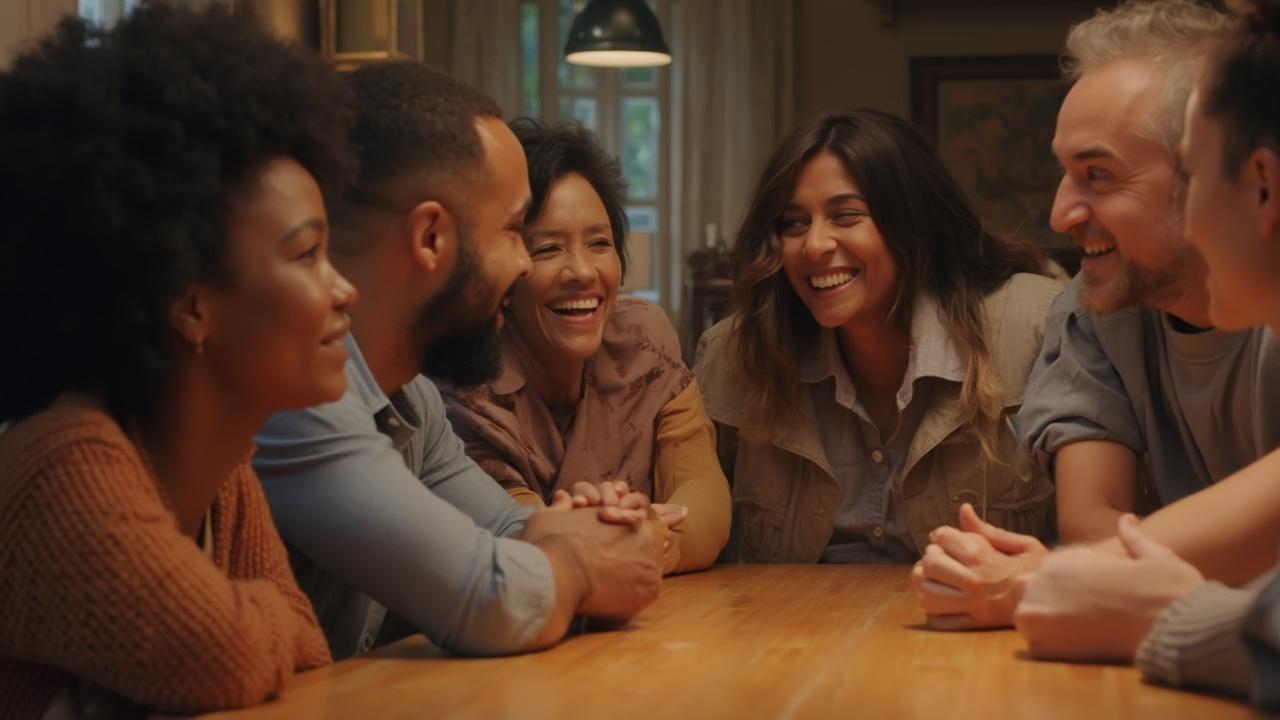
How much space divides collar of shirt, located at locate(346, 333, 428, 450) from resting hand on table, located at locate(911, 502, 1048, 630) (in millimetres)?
714

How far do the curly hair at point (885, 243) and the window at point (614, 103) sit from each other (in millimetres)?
5442

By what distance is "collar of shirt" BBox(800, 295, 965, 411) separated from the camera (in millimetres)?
2867

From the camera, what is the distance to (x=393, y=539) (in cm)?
171

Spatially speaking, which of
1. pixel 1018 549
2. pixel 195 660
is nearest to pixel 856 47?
pixel 1018 549

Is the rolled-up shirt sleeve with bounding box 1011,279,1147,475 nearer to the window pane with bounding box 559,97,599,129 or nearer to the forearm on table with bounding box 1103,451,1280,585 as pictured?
the forearm on table with bounding box 1103,451,1280,585

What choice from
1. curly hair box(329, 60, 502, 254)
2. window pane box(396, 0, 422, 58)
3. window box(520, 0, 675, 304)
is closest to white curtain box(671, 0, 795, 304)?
window box(520, 0, 675, 304)

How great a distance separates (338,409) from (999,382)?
1.50 metres

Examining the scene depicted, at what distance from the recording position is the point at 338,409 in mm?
1792

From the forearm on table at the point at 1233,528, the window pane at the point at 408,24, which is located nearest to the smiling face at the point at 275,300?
the forearm on table at the point at 1233,528

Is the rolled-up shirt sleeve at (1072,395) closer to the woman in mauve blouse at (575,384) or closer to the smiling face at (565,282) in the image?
the woman in mauve blouse at (575,384)

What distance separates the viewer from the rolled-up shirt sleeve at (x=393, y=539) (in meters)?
1.71

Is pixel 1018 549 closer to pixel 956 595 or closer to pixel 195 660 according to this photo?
pixel 956 595

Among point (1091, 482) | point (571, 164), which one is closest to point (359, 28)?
point (571, 164)

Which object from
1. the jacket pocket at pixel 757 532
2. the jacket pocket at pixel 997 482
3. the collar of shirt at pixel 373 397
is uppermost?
the collar of shirt at pixel 373 397
